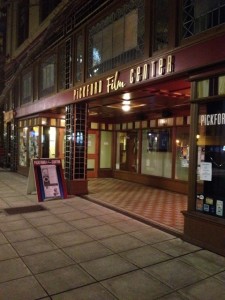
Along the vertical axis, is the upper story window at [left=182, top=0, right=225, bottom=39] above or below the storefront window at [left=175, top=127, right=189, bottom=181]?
above

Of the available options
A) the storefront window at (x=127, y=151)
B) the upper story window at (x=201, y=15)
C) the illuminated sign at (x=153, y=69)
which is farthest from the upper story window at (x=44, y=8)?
the upper story window at (x=201, y=15)

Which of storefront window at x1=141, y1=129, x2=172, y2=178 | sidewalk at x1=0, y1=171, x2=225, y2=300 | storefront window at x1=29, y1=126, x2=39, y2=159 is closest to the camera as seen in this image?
sidewalk at x1=0, y1=171, x2=225, y2=300

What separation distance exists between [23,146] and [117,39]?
932 centimetres

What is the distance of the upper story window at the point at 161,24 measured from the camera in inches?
238

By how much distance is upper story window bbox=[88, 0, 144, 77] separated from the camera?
22.6 feet

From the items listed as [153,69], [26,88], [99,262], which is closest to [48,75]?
[26,88]

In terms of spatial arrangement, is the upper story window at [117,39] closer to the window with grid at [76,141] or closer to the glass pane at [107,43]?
the glass pane at [107,43]

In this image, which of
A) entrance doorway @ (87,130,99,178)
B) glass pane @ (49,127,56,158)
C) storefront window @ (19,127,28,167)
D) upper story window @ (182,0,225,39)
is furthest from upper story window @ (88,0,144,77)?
storefront window @ (19,127,28,167)

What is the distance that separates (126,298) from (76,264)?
1132 mm

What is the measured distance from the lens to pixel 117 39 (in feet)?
25.4

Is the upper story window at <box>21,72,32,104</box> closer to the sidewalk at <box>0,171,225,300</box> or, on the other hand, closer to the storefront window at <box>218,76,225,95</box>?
the sidewalk at <box>0,171,225,300</box>

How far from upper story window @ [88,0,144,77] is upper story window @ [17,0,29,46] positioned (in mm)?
8137

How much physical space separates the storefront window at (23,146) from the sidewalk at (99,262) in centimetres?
844

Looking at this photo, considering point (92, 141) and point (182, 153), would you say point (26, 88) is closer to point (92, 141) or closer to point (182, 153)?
point (92, 141)
